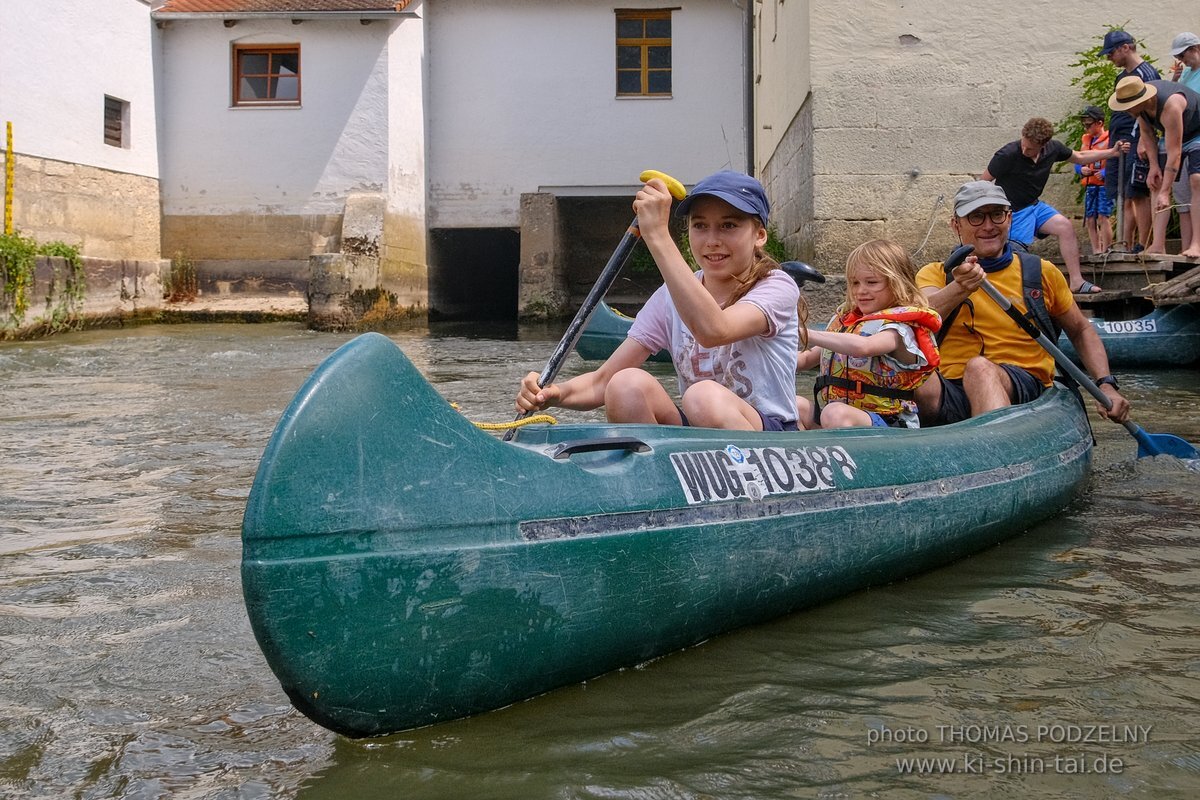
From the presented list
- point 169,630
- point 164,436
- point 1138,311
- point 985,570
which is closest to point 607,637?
point 169,630

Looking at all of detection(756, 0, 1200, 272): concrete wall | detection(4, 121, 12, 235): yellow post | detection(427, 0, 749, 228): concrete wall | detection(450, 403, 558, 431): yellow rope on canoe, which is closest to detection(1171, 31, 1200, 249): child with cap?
detection(756, 0, 1200, 272): concrete wall

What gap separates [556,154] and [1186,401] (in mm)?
12668

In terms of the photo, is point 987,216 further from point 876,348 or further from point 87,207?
point 87,207

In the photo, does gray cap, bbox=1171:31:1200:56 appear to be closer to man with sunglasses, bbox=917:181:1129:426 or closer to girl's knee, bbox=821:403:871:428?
man with sunglasses, bbox=917:181:1129:426

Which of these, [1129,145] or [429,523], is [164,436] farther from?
[1129,145]

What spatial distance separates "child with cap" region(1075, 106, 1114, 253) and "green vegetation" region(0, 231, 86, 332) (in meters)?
10.5

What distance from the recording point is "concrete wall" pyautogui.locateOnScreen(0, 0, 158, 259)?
1422cm

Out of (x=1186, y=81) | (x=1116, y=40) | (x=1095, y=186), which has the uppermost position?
(x=1116, y=40)

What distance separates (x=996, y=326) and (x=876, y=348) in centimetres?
104

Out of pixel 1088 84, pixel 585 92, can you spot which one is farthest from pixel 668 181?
pixel 585 92

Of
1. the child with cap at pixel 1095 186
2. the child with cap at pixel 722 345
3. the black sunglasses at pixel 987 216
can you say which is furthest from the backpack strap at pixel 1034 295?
the child with cap at pixel 1095 186

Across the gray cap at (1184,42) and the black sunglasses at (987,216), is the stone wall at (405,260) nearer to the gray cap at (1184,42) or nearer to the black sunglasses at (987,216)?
the gray cap at (1184,42)

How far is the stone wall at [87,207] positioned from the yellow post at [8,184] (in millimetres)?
174

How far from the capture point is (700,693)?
2416 mm
